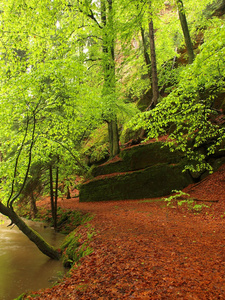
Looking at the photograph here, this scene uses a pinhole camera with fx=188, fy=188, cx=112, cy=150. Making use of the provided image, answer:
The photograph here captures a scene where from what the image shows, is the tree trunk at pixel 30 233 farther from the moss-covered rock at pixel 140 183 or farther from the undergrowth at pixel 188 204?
the moss-covered rock at pixel 140 183

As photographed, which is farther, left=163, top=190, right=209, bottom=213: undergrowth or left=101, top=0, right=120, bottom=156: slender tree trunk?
left=101, top=0, right=120, bottom=156: slender tree trunk

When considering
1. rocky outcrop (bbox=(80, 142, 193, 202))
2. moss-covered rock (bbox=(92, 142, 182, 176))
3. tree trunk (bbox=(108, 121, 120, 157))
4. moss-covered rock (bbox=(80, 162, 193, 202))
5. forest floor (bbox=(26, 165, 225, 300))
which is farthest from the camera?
tree trunk (bbox=(108, 121, 120, 157))

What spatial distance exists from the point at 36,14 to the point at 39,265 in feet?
28.8

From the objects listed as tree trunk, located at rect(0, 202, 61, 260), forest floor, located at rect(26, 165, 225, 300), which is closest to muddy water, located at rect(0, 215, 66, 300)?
tree trunk, located at rect(0, 202, 61, 260)

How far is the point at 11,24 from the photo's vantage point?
617cm

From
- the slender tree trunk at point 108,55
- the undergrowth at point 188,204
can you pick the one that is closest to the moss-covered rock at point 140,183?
the undergrowth at point 188,204

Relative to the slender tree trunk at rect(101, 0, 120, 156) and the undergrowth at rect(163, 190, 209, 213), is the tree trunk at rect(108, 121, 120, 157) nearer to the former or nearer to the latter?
the slender tree trunk at rect(101, 0, 120, 156)

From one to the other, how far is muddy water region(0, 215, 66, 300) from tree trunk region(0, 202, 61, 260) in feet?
0.94

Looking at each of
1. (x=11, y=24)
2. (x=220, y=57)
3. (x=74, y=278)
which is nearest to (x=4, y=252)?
(x=74, y=278)

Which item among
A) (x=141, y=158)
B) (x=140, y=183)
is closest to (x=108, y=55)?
(x=141, y=158)

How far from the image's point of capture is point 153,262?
11.5ft

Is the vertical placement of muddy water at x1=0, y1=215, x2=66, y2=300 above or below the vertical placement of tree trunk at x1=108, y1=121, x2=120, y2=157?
below

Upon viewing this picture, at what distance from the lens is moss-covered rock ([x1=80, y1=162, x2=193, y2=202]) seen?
10008 millimetres

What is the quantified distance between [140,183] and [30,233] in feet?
21.5
